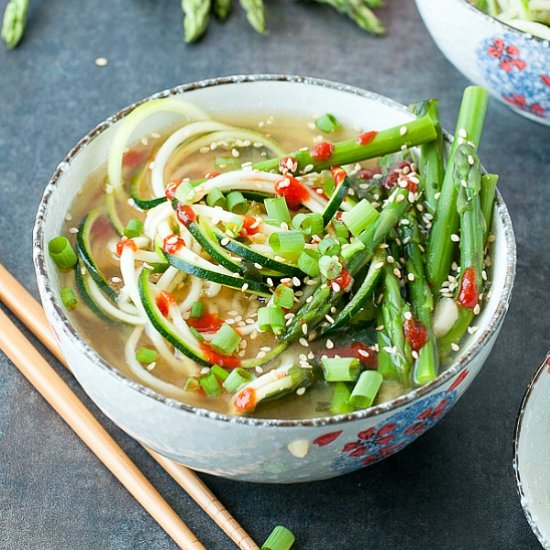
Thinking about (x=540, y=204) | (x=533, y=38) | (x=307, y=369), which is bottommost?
(x=540, y=204)

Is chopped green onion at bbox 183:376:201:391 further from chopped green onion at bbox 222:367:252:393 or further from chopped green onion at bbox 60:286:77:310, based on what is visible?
chopped green onion at bbox 60:286:77:310

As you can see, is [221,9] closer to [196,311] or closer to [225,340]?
[196,311]

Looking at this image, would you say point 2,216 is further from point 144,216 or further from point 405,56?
point 405,56

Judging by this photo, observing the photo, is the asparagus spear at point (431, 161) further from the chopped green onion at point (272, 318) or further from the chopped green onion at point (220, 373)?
the chopped green onion at point (220, 373)

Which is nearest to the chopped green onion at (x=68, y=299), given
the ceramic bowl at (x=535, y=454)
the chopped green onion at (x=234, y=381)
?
the chopped green onion at (x=234, y=381)

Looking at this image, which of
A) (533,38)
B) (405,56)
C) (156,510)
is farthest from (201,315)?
(405,56)

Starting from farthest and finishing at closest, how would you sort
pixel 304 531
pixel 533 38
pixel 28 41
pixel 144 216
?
1. pixel 28 41
2. pixel 533 38
3. pixel 144 216
4. pixel 304 531

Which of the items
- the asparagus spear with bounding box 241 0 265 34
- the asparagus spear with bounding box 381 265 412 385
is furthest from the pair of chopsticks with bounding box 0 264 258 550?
the asparagus spear with bounding box 241 0 265 34
